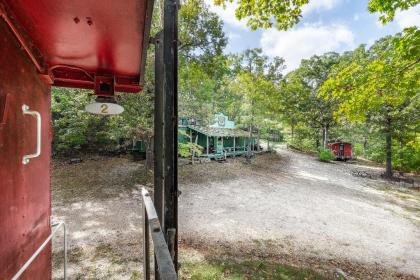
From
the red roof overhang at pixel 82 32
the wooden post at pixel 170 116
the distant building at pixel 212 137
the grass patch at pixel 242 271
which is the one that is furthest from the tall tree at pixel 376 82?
the distant building at pixel 212 137

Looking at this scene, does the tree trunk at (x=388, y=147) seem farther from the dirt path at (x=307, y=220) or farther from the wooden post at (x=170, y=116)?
the wooden post at (x=170, y=116)

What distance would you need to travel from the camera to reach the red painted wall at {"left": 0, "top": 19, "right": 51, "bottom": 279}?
1.86 m

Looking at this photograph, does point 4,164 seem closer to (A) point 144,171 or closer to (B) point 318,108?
(A) point 144,171

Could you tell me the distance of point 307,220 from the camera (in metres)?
9.32

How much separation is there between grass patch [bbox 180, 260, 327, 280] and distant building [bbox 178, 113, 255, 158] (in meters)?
13.0

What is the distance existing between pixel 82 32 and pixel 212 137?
2062 centimetres

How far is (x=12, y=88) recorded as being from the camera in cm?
199

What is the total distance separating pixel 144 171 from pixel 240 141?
1597 centimetres

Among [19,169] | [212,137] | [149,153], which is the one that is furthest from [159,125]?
[212,137]

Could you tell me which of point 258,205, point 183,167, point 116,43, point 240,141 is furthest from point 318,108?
point 116,43

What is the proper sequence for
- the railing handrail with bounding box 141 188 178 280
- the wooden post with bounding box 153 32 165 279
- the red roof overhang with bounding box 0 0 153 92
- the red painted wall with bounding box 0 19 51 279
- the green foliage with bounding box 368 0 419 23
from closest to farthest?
the railing handrail with bounding box 141 188 178 280
the red roof overhang with bounding box 0 0 153 92
the red painted wall with bounding box 0 19 51 279
the wooden post with bounding box 153 32 165 279
the green foliage with bounding box 368 0 419 23

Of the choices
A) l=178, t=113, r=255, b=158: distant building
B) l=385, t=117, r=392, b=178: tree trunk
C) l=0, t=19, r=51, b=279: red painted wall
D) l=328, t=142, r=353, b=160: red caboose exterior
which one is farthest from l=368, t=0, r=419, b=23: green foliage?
l=328, t=142, r=353, b=160: red caboose exterior

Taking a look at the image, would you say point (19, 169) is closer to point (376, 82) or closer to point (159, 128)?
point (159, 128)

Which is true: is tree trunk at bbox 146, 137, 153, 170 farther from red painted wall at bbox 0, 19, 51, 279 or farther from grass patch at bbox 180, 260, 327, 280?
red painted wall at bbox 0, 19, 51, 279
